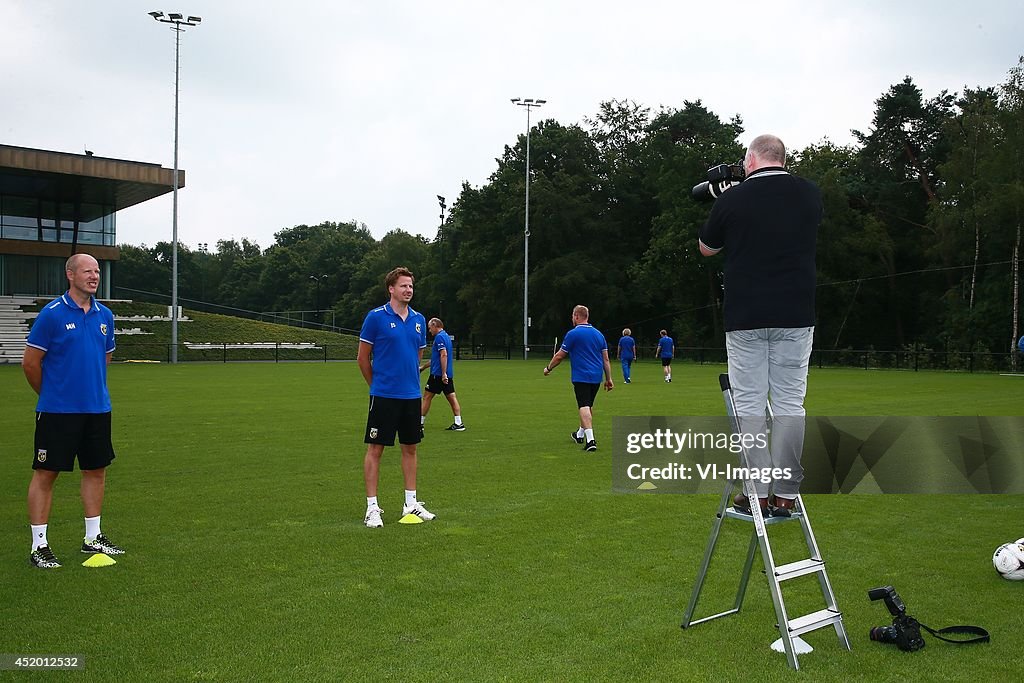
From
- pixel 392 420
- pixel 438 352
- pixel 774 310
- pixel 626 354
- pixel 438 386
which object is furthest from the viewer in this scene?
pixel 626 354

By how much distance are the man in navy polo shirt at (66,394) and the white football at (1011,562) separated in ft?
19.8

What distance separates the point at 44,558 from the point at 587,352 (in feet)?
26.5

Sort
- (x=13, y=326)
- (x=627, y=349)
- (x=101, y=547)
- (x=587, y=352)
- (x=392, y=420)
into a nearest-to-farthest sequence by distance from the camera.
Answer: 1. (x=101, y=547)
2. (x=392, y=420)
3. (x=587, y=352)
4. (x=627, y=349)
5. (x=13, y=326)

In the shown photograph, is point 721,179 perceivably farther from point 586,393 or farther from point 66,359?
point 586,393

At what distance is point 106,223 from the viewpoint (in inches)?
2394

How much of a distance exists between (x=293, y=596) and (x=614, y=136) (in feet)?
234

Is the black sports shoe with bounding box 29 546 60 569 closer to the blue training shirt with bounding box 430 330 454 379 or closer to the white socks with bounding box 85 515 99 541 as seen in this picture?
the white socks with bounding box 85 515 99 541

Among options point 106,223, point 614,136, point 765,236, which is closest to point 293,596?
point 765,236

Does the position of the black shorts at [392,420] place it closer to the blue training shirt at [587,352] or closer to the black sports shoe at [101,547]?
the black sports shoe at [101,547]

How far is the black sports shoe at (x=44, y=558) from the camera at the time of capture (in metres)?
5.84

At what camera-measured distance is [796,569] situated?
4.06 meters

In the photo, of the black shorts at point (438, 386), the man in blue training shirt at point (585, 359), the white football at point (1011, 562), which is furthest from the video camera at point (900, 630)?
the black shorts at point (438, 386)

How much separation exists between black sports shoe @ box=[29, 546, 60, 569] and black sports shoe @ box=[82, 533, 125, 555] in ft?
0.89

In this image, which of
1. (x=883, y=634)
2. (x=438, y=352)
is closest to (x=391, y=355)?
(x=883, y=634)
